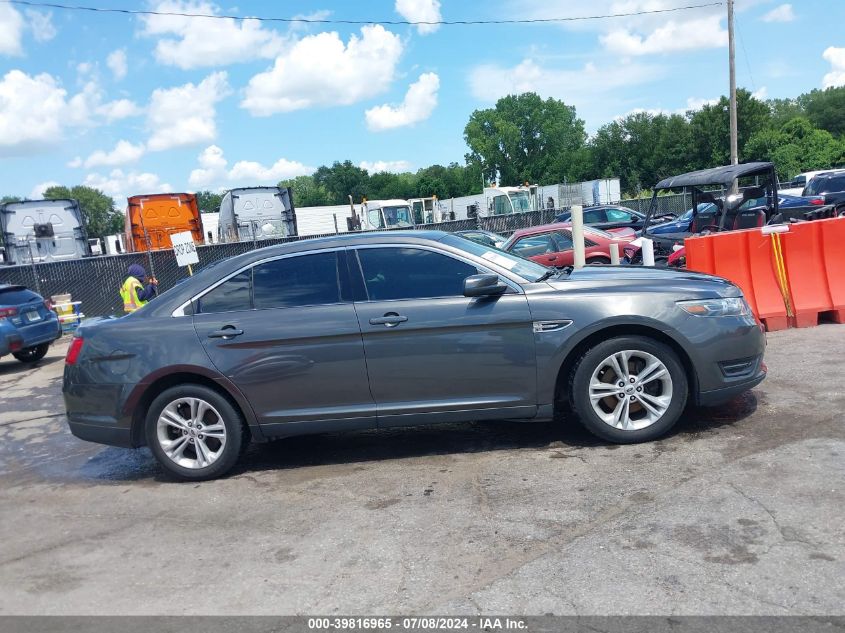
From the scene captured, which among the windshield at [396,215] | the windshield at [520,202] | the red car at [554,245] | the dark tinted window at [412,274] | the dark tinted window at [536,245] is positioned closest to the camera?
the dark tinted window at [412,274]

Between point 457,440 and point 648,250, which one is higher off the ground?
point 648,250

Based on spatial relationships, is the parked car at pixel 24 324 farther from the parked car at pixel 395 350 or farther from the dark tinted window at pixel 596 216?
the dark tinted window at pixel 596 216

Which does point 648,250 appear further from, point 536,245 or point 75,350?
point 75,350

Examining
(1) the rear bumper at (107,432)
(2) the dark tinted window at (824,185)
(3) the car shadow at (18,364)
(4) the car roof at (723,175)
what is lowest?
Result: (3) the car shadow at (18,364)

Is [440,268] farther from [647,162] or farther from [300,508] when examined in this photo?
[647,162]

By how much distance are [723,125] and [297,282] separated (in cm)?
6113

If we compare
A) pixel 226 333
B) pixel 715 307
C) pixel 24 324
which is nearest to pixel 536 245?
pixel 24 324

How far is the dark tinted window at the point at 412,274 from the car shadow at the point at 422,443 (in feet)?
4.09

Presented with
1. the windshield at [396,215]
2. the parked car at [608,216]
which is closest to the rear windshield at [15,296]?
the parked car at [608,216]

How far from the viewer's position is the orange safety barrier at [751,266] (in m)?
8.91

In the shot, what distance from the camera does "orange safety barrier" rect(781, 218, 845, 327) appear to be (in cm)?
884

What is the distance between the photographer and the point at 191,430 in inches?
221

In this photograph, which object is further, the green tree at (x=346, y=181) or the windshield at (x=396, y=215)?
the green tree at (x=346, y=181)

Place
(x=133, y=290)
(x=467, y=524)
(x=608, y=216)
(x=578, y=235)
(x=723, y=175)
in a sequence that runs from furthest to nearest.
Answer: (x=608, y=216), (x=133, y=290), (x=723, y=175), (x=578, y=235), (x=467, y=524)
